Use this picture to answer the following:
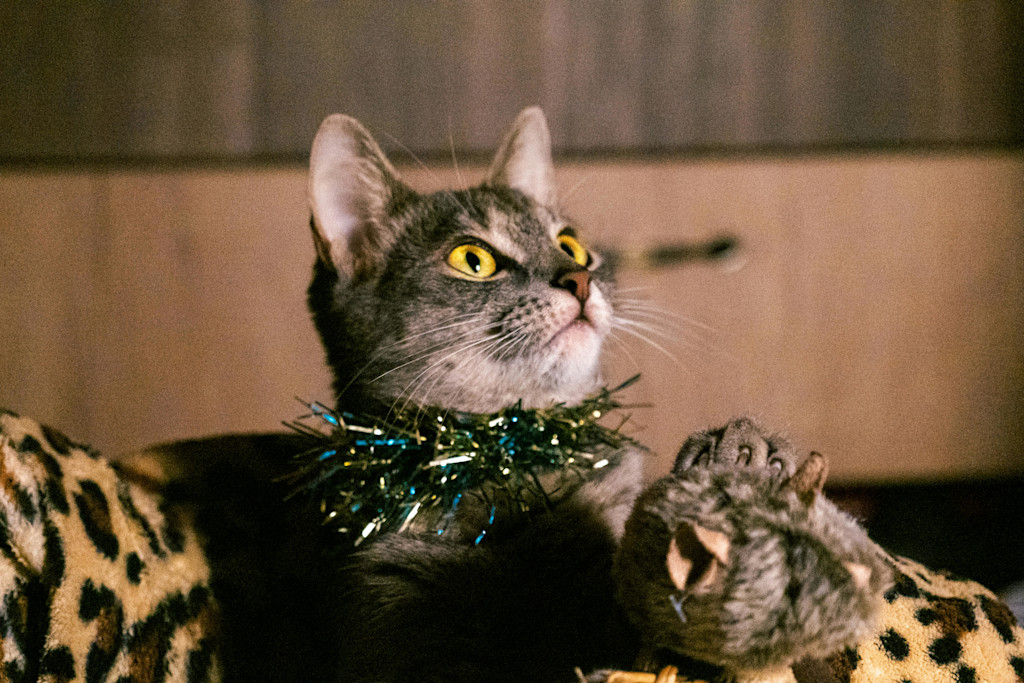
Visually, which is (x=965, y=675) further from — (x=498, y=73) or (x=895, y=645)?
(x=498, y=73)

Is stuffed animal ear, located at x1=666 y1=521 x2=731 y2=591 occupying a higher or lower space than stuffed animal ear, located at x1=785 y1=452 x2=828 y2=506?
lower

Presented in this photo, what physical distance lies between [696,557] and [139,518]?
0.73 m

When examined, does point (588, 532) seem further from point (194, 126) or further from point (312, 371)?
point (194, 126)

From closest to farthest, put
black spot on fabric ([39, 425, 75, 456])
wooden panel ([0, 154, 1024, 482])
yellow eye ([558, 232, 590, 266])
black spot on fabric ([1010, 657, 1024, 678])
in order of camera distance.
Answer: black spot on fabric ([1010, 657, 1024, 678]) < black spot on fabric ([39, 425, 75, 456]) < yellow eye ([558, 232, 590, 266]) < wooden panel ([0, 154, 1024, 482])

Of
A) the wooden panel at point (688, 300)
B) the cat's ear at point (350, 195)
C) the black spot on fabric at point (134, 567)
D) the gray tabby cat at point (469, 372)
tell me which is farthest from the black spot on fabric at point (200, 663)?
the wooden panel at point (688, 300)

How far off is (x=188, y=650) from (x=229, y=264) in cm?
86

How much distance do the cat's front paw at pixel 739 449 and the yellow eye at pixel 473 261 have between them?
0.34 meters

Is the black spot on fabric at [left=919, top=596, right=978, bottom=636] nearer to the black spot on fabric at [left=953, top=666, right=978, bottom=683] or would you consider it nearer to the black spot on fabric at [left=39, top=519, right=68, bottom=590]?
the black spot on fabric at [left=953, top=666, right=978, bottom=683]

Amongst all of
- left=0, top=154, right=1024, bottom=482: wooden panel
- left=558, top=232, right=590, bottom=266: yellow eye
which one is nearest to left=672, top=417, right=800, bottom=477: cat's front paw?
left=558, top=232, right=590, bottom=266: yellow eye

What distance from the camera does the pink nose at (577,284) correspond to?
0.71m

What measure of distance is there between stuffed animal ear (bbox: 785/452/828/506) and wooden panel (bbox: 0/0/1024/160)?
45.1 inches

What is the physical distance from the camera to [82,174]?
135cm

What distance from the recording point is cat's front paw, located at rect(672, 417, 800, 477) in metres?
0.51

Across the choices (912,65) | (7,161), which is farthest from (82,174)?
(912,65)
